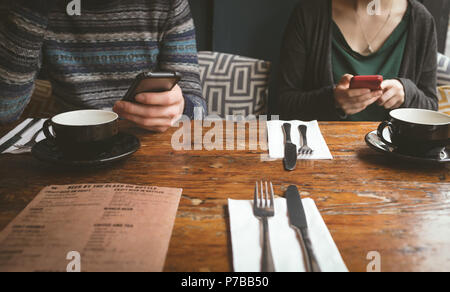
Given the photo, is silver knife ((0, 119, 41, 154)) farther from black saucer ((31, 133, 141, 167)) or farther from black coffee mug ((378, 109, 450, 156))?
black coffee mug ((378, 109, 450, 156))

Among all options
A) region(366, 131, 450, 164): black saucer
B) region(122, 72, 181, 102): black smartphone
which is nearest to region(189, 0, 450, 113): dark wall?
region(122, 72, 181, 102): black smartphone

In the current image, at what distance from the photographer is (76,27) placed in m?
1.38

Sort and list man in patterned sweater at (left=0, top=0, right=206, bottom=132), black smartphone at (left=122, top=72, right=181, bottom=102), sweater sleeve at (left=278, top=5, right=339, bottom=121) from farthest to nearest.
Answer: sweater sleeve at (left=278, top=5, right=339, bottom=121)
man in patterned sweater at (left=0, top=0, right=206, bottom=132)
black smartphone at (left=122, top=72, right=181, bottom=102)

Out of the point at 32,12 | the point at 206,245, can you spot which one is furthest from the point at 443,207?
the point at 32,12

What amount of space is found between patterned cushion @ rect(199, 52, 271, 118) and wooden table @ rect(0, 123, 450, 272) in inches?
43.1

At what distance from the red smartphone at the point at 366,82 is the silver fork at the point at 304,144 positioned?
0.81 feet

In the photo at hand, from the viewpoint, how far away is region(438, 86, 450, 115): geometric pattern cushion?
1808mm

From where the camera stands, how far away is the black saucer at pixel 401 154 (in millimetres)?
818

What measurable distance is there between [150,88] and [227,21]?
4.84 feet

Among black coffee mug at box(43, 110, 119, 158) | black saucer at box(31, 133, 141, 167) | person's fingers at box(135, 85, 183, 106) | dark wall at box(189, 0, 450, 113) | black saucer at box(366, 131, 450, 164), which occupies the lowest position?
black saucer at box(31, 133, 141, 167)

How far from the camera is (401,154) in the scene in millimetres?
849

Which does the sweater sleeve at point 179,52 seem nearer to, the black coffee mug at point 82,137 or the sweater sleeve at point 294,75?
the sweater sleeve at point 294,75

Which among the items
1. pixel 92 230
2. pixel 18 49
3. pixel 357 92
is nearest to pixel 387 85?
pixel 357 92

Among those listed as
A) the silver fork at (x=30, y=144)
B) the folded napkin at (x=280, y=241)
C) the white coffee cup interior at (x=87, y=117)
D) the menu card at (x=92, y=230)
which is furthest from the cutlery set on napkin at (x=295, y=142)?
the silver fork at (x=30, y=144)
